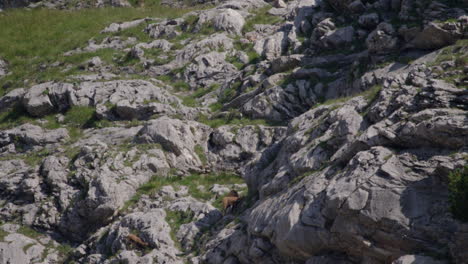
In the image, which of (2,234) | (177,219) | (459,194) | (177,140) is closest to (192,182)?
(177,140)

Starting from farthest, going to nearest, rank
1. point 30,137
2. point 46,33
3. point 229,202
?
A: point 46,33 → point 30,137 → point 229,202

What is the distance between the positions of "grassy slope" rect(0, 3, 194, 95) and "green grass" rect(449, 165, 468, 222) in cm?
2940

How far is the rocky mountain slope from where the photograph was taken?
12.6 metres

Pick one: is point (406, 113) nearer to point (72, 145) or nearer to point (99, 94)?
point (72, 145)

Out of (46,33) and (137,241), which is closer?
(137,241)

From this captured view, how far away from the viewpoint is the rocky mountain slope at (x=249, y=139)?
12609mm

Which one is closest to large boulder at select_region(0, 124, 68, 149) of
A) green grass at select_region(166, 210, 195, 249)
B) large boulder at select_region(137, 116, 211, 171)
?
large boulder at select_region(137, 116, 211, 171)

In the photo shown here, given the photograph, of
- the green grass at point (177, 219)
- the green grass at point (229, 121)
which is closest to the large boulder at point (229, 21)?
the green grass at point (229, 121)

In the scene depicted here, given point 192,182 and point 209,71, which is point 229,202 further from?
point 209,71

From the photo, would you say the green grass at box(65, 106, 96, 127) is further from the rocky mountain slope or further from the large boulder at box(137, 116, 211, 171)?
the large boulder at box(137, 116, 211, 171)

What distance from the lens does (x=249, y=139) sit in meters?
25.1

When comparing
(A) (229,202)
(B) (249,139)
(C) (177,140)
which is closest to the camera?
(A) (229,202)

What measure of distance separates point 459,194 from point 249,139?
15.0 m

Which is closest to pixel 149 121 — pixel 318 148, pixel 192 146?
pixel 192 146
